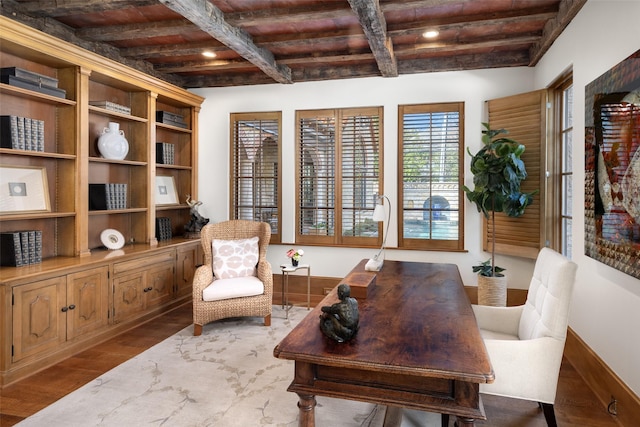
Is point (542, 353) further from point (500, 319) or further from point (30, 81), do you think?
point (30, 81)

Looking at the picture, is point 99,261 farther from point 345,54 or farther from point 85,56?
point 345,54

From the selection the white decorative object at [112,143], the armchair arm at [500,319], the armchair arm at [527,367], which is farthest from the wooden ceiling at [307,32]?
the armchair arm at [527,367]

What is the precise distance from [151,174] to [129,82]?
98 cm

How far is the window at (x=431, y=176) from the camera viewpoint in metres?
4.45

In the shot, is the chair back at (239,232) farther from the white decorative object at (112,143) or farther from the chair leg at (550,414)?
the chair leg at (550,414)

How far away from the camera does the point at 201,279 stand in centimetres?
362

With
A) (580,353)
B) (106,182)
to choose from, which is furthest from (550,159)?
(106,182)

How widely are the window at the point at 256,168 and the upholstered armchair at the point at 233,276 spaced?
34.5 inches

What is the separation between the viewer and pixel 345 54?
4.12 meters

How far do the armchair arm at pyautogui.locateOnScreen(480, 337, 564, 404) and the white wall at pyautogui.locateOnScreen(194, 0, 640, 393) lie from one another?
58 cm

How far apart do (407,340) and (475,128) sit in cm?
340

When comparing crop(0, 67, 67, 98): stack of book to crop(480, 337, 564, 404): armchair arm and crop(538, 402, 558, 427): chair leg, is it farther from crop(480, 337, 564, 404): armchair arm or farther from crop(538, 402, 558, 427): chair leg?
crop(538, 402, 558, 427): chair leg

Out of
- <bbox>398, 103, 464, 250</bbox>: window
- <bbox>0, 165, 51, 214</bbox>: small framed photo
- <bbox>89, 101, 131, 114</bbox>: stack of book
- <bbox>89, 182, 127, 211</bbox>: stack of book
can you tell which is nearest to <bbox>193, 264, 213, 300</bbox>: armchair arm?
<bbox>89, 182, 127, 211</bbox>: stack of book

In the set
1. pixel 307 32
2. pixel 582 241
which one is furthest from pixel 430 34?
pixel 582 241
